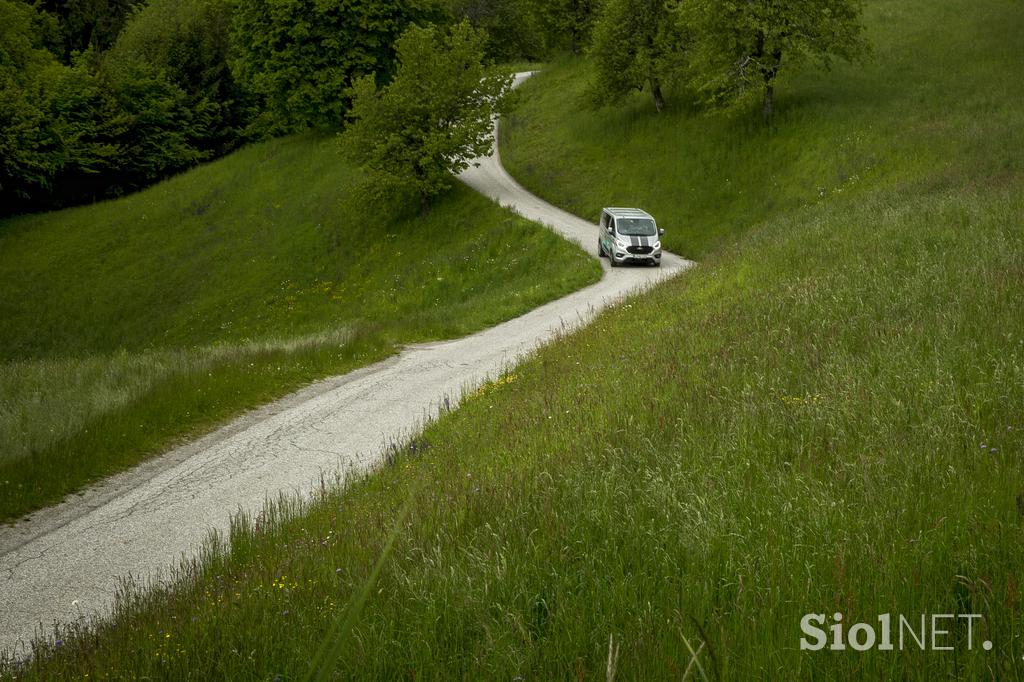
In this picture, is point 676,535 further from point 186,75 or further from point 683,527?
point 186,75

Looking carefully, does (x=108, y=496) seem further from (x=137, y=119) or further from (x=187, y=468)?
(x=137, y=119)

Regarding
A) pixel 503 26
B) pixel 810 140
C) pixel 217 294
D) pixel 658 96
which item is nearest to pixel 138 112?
pixel 217 294

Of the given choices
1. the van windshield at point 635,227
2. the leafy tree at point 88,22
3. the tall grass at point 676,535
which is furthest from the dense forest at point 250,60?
the tall grass at point 676,535

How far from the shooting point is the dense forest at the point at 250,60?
3353 centimetres

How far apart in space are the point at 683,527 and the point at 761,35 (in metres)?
35.0

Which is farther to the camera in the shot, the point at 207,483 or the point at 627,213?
the point at 627,213


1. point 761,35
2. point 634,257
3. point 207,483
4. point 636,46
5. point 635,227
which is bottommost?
point 634,257

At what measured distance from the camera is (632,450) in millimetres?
5879

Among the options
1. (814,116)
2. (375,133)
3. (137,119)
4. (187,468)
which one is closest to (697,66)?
(814,116)

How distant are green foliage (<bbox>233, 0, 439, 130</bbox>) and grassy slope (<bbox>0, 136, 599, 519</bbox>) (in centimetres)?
402

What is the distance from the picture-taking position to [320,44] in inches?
1924

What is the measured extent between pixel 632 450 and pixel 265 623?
311 centimetres

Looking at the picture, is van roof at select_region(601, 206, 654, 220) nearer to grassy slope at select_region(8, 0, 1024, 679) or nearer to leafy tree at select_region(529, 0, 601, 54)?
grassy slope at select_region(8, 0, 1024, 679)

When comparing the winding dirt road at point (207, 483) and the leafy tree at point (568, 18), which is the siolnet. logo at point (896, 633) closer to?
the winding dirt road at point (207, 483)
